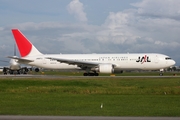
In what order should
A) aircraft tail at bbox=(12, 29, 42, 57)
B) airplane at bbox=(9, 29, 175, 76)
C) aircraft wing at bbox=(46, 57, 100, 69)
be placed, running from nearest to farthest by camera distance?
aircraft wing at bbox=(46, 57, 100, 69)
airplane at bbox=(9, 29, 175, 76)
aircraft tail at bbox=(12, 29, 42, 57)

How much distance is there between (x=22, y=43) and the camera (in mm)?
59500

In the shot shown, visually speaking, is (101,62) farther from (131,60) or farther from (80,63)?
(131,60)

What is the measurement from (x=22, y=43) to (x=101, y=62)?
46.2 ft

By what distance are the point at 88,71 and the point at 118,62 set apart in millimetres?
4979

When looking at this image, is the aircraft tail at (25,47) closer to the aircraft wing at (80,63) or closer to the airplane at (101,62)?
the airplane at (101,62)

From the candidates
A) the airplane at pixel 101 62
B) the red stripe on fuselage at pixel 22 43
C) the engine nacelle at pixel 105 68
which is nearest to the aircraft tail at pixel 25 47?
the red stripe on fuselage at pixel 22 43

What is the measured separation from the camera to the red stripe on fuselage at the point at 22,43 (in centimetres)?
5925

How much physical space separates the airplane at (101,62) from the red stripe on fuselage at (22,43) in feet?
3.51

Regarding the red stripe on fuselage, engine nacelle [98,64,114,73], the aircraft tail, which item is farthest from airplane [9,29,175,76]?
the red stripe on fuselage

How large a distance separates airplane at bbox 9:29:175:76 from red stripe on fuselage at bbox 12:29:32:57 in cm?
107

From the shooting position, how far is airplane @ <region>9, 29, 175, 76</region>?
5359cm

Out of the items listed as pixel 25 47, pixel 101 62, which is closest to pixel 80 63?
pixel 101 62

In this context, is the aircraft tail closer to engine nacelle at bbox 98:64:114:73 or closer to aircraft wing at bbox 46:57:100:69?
aircraft wing at bbox 46:57:100:69

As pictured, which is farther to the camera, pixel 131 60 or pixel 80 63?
pixel 131 60
